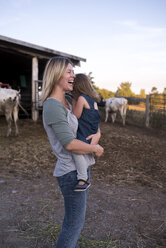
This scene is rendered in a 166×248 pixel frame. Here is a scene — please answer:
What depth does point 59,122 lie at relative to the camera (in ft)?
4.63

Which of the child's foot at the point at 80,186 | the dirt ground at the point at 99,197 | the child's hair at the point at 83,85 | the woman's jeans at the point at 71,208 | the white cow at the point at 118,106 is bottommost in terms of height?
the dirt ground at the point at 99,197

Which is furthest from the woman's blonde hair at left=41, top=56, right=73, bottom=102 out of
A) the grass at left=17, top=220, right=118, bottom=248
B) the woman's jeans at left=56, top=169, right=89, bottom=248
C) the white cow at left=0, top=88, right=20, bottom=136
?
the white cow at left=0, top=88, right=20, bottom=136

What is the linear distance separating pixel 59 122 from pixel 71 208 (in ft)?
2.07

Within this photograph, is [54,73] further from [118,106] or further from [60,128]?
[118,106]

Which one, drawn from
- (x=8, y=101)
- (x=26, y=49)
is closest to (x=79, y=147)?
(x=8, y=101)

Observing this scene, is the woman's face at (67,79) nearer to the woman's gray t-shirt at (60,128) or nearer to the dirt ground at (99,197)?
the woman's gray t-shirt at (60,128)

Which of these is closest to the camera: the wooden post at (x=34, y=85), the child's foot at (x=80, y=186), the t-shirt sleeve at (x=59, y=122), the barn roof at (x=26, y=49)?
the t-shirt sleeve at (x=59, y=122)

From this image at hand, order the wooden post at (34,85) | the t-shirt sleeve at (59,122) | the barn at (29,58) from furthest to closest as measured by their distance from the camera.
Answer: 1. the wooden post at (34,85)
2. the barn at (29,58)
3. the t-shirt sleeve at (59,122)

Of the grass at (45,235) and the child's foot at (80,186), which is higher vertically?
the child's foot at (80,186)

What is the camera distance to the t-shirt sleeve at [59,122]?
1413mm

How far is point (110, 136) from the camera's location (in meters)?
8.20

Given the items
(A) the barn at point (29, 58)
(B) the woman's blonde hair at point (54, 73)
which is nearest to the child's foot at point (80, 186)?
(B) the woman's blonde hair at point (54, 73)

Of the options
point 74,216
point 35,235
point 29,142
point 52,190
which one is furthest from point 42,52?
point 74,216

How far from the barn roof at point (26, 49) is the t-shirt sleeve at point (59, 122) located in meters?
8.06
